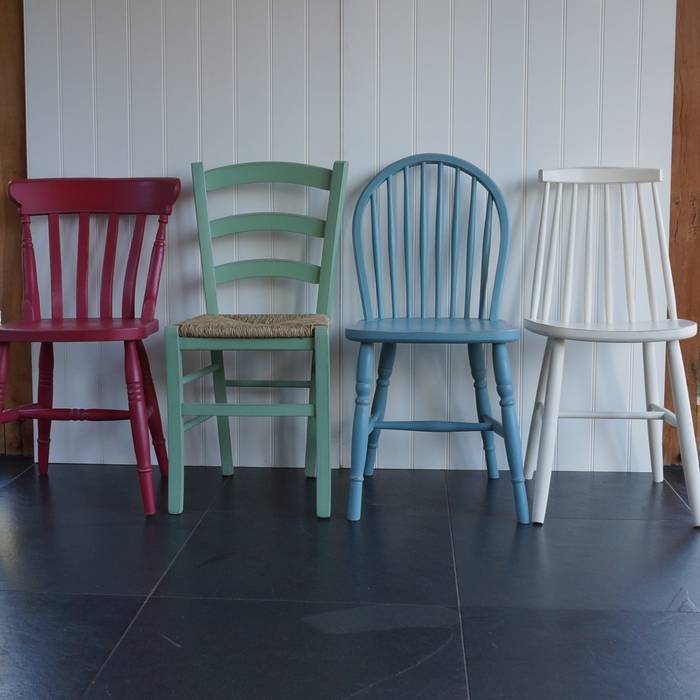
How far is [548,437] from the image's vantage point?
6.37ft

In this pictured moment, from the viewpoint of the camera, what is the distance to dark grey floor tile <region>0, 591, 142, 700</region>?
1.25 meters

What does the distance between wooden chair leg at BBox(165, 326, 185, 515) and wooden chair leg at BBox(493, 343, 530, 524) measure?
0.74 m

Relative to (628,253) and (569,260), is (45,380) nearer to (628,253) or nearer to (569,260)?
(569,260)

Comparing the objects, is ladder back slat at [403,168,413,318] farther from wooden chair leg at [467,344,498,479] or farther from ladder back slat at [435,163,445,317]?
wooden chair leg at [467,344,498,479]

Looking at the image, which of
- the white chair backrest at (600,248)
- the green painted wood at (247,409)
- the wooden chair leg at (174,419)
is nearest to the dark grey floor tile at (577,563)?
the green painted wood at (247,409)

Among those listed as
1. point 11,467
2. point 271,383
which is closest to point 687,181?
point 271,383

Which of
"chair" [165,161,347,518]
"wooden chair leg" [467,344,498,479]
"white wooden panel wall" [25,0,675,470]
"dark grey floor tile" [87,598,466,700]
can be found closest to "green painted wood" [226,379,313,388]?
"chair" [165,161,347,518]

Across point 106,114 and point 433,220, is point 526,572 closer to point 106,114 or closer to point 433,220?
point 433,220

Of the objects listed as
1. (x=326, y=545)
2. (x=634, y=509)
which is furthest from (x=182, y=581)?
(x=634, y=509)

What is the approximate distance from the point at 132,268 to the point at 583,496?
1336 mm

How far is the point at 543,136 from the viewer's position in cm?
234

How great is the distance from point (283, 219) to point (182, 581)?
106 centimetres

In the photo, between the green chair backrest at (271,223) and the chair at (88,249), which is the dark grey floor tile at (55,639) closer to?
the chair at (88,249)

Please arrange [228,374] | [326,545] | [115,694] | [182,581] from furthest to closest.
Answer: [228,374] → [326,545] → [182,581] → [115,694]
